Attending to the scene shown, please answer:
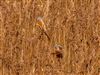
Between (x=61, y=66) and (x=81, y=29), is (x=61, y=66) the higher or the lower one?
the lower one

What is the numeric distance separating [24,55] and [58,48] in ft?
0.85

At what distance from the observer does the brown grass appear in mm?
3027

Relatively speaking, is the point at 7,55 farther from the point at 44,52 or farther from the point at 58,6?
the point at 58,6

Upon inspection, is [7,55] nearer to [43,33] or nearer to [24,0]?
[43,33]

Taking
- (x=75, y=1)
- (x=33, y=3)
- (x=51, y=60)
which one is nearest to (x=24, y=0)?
(x=33, y=3)

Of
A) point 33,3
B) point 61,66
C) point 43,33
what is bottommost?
point 61,66

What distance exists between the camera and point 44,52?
10.0ft

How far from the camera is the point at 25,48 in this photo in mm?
3176

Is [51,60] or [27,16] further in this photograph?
[27,16]

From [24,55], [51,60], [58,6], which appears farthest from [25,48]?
[58,6]

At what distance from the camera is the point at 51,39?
322cm

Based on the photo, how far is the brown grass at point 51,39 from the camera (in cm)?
303

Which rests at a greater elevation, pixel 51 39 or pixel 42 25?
pixel 42 25

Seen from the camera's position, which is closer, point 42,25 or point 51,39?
point 42,25
